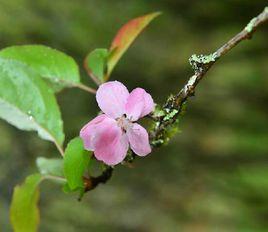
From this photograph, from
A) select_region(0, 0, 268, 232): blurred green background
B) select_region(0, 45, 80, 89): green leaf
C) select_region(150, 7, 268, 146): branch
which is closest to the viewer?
select_region(150, 7, 268, 146): branch

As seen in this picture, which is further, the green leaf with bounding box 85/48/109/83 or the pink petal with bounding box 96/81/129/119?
the green leaf with bounding box 85/48/109/83

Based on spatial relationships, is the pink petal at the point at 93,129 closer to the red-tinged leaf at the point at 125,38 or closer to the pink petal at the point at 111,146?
the pink petal at the point at 111,146

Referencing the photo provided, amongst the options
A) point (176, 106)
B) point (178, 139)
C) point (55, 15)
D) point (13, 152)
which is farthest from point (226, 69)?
point (176, 106)

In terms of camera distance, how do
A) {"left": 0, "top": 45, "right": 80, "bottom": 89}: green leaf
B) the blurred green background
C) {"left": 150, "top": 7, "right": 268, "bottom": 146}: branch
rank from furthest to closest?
the blurred green background, {"left": 0, "top": 45, "right": 80, "bottom": 89}: green leaf, {"left": 150, "top": 7, "right": 268, "bottom": 146}: branch

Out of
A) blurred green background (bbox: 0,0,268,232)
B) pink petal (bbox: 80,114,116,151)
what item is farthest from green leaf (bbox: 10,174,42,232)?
blurred green background (bbox: 0,0,268,232)

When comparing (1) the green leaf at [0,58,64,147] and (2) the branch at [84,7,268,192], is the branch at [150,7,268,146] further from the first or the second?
(1) the green leaf at [0,58,64,147]

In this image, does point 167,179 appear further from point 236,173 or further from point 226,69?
point 226,69

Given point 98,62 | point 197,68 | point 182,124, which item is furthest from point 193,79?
point 182,124

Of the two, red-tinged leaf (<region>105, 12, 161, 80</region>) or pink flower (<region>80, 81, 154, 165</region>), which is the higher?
red-tinged leaf (<region>105, 12, 161, 80</region>)
